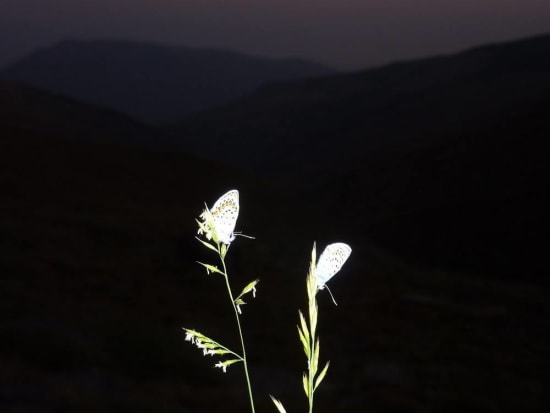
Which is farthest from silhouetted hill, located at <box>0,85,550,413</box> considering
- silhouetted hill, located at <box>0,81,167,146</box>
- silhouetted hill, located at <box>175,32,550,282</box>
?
silhouetted hill, located at <box>0,81,167,146</box>

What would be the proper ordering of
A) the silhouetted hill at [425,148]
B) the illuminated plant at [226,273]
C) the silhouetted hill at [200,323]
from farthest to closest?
the silhouetted hill at [425,148] < the silhouetted hill at [200,323] < the illuminated plant at [226,273]

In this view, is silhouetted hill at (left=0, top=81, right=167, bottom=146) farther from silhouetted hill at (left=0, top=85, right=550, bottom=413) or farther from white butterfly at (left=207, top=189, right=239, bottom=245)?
white butterfly at (left=207, top=189, right=239, bottom=245)

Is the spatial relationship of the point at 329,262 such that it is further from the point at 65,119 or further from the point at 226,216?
the point at 65,119

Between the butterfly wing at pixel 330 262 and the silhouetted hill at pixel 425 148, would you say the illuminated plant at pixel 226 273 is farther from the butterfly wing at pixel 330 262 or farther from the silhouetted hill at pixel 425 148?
the silhouetted hill at pixel 425 148

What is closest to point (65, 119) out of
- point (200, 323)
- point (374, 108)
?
point (374, 108)

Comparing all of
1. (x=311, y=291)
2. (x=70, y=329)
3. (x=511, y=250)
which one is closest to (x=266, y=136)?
(x=511, y=250)

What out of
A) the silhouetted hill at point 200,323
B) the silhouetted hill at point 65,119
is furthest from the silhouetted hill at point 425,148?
the silhouetted hill at point 200,323

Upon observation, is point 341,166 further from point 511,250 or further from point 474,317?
point 474,317
